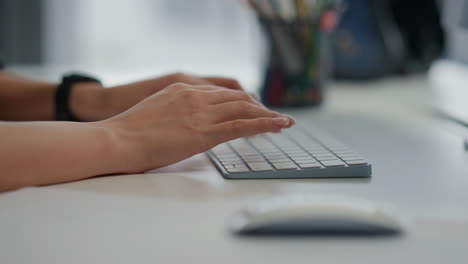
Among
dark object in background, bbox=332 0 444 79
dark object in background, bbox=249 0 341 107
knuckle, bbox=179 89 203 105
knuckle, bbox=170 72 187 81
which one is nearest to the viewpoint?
knuckle, bbox=179 89 203 105

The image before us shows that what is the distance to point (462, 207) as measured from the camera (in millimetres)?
521

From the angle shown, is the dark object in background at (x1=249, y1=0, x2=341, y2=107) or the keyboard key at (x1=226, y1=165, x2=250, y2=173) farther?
the dark object in background at (x1=249, y1=0, x2=341, y2=107)

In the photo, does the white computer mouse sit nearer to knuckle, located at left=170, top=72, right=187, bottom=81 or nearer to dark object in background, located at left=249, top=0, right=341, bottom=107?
knuckle, located at left=170, top=72, right=187, bottom=81

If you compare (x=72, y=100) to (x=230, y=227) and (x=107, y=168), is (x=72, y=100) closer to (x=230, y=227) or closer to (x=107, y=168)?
(x=107, y=168)

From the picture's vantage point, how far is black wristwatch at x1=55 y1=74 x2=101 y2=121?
89cm

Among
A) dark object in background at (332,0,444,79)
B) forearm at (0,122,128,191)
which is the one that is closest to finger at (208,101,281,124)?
forearm at (0,122,128,191)

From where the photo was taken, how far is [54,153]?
57 centimetres

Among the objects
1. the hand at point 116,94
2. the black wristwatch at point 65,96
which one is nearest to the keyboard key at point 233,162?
the hand at point 116,94

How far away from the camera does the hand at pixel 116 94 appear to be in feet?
2.69

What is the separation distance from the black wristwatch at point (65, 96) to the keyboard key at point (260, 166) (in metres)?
0.36

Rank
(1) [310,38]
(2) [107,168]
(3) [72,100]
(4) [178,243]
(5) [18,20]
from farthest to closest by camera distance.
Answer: (5) [18,20] → (1) [310,38] → (3) [72,100] → (2) [107,168] → (4) [178,243]

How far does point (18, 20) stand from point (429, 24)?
1.75m

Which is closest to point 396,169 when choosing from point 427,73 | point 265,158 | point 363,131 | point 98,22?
point 265,158

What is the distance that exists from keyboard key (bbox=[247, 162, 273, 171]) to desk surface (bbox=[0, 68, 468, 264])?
0.02 m
